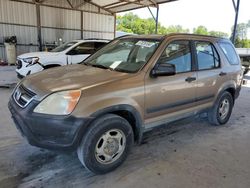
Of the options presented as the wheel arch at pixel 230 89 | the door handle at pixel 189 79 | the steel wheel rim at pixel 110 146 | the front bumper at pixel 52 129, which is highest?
the door handle at pixel 189 79

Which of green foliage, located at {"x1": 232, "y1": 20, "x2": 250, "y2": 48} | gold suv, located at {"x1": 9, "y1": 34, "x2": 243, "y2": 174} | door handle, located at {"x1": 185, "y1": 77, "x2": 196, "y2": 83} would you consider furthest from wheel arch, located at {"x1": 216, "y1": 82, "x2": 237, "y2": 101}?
green foliage, located at {"x1": 232, "y1": 20, "x2": 250, "y2": 48}

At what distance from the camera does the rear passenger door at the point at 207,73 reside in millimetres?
3750

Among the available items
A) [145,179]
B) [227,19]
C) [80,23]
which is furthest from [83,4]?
[227,19]

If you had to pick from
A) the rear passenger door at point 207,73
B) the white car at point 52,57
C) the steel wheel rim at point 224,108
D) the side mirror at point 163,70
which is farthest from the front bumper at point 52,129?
the white car at point 52,57

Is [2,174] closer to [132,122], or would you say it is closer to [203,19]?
[132,122]

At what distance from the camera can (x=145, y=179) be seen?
2.73 metres

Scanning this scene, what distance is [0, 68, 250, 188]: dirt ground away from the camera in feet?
8.71

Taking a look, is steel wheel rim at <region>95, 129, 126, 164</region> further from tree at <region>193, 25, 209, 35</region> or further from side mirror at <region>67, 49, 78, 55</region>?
tree at <region>193, 25, 209, 35</region>

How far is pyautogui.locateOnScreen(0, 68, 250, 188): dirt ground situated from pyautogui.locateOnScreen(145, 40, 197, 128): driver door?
53 centimetres

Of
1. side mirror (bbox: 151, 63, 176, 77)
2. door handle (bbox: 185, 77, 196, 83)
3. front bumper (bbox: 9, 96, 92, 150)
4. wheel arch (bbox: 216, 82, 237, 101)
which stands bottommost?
front bumper (bbox: 9, 96, 92, 150)

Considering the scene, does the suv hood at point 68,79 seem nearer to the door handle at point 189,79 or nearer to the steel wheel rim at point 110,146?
the steel wheel rim at point 110,146

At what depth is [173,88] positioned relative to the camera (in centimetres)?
328

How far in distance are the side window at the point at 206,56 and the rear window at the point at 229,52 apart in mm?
322

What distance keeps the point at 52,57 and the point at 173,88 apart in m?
5.41
